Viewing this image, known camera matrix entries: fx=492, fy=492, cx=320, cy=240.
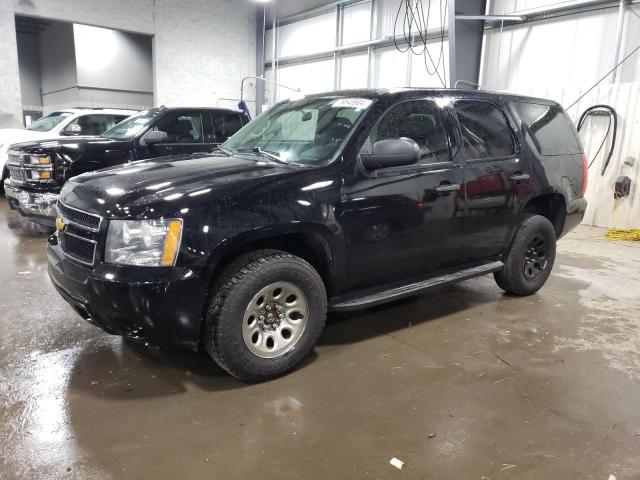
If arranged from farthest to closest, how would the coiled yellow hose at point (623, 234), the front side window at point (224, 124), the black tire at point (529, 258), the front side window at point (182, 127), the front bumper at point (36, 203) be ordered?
1. the front side window at point (224, 124)
2. the coiled yellow hose at point (623, 234)
3. the front side window at point (182, 127)
4. the front bumper at point (36, 203)
5. the black tire at point (529, 258)

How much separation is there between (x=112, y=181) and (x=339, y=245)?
1.37 metres

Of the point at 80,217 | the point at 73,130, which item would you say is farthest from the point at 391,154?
the point at 73,130

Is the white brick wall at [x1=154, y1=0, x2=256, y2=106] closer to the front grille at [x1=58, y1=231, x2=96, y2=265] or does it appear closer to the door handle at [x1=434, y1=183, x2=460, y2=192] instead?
the front grille at [x1=58, y1=231, x2=96, y2=265]

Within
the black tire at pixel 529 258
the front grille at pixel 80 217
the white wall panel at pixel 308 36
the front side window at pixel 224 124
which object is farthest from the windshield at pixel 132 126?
the white wall panel at pixel 308 36

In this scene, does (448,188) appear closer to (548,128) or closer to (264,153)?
(264,153)

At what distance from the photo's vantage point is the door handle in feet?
11.2

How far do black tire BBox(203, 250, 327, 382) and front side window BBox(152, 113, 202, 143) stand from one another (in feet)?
16.0

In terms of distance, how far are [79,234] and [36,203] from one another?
155 inches

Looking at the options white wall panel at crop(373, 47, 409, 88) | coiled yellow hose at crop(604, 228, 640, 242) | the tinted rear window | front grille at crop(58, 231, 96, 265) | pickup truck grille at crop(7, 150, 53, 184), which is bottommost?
coiled yellow hose at crop(604, 228, 640, 242)

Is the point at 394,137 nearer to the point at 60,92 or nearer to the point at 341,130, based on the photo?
the point at 341,130

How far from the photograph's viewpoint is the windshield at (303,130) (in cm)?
318

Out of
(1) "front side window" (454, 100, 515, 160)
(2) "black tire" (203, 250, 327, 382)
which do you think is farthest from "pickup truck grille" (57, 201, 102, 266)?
(1) "front side window" (454, 100, 515, 160)

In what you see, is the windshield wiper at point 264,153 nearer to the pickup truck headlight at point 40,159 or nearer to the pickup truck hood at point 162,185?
the pickup truck hood at point 162,185

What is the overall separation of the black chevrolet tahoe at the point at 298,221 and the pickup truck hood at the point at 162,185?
0.04 feet
